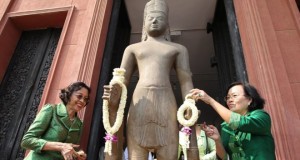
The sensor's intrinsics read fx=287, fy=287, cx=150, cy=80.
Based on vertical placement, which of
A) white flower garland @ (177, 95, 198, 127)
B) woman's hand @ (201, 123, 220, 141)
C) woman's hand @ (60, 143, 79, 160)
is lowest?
woman's hand @ (60, 143, 79, 160)

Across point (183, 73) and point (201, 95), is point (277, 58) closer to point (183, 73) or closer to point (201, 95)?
point (183, 73)

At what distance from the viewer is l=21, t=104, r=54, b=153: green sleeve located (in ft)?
8.35

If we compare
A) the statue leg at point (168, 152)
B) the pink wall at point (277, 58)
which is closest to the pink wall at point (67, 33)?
the statue leg at point (168, 152)

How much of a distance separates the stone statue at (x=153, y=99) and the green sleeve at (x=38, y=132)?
630 mm

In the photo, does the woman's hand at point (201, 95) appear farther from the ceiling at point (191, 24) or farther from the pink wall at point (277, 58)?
the ceiling at point (191, 24)

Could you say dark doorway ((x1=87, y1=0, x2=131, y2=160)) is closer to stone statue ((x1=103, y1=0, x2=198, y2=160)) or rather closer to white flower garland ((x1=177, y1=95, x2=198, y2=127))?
stone statue ((x1=103, y1=0, x2=198, y2=160))

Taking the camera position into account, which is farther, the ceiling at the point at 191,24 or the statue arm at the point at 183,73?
the ceiling at the point at 191,24

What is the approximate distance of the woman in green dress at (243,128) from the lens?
226 cm

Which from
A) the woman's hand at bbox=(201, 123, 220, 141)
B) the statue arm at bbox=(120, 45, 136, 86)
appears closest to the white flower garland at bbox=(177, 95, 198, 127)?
the woman's hand at bbox=(201, 123, 220, 141)

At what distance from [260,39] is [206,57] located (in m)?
3.13

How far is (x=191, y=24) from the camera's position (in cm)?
640

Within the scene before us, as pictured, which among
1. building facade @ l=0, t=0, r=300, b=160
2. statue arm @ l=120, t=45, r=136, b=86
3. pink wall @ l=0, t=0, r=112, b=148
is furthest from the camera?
pink wall @ l=0, t=0, r=112, b=148

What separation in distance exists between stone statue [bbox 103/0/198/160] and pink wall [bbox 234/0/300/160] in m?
1.15

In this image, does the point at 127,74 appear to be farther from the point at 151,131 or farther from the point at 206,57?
the point at 206,57
